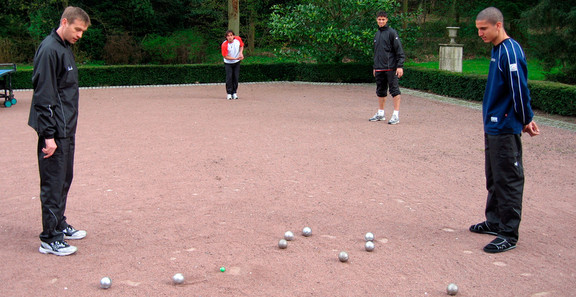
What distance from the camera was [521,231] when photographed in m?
5.00

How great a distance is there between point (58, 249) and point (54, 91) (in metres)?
1.26

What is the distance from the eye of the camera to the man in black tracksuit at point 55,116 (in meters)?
4.20

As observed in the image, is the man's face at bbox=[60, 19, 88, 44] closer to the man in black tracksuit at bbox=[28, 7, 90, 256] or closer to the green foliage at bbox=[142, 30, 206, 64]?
the man in black tracksuit at bbox=[28, 7, 90, 256]

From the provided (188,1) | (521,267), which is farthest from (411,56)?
(521,267)

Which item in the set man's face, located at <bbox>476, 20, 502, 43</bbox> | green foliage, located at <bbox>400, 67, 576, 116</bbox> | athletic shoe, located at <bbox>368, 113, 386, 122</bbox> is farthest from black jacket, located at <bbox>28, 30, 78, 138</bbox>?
green foliage, located at <bbox>400, 67, 576, 116</bbox>

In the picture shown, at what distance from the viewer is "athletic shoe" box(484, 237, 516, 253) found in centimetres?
444

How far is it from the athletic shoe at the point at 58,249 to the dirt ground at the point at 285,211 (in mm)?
56

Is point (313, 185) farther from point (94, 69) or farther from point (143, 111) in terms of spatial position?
point (94, 69)

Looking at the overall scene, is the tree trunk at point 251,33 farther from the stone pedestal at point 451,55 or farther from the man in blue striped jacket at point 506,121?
the man in blue striped jacket at point 506,121

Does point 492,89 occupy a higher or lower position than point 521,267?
higher

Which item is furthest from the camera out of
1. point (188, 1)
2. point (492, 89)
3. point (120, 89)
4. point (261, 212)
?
point (188, 1)

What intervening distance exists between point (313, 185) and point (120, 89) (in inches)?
507

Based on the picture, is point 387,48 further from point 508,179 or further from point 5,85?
point 5,85

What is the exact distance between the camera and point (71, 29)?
4355 mm
